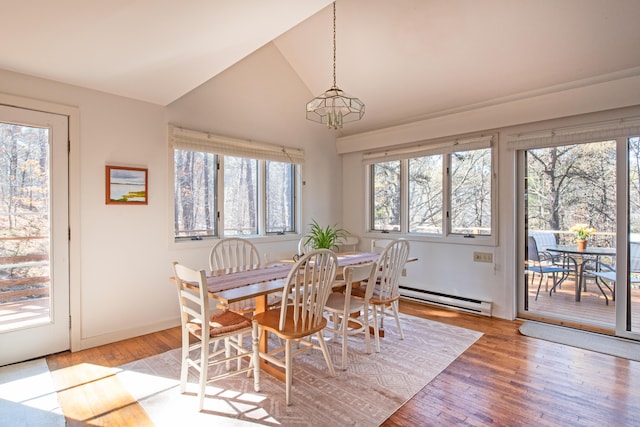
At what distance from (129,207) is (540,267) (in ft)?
14.1

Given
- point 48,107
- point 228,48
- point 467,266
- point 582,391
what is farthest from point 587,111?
point 48,107

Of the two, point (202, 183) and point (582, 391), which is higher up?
point (202, 183)

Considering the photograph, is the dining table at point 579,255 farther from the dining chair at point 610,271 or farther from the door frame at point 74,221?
the door frame at point 74,221

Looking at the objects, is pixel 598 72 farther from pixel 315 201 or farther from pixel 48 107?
pixel 48 107

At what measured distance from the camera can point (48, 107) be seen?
8.99 feet

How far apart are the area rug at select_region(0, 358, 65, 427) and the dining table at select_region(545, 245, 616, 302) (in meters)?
4.42

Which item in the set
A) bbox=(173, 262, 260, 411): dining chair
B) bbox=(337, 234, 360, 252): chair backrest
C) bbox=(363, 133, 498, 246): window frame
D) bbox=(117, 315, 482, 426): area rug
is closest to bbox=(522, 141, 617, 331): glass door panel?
bbox=(363, 133, 498, 246): window frame

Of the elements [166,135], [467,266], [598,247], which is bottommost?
[467,266]

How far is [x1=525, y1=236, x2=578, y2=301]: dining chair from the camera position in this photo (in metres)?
3.59

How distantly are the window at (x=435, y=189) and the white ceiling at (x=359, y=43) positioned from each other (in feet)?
1.85

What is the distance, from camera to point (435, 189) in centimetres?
443

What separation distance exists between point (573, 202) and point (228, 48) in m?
3.65

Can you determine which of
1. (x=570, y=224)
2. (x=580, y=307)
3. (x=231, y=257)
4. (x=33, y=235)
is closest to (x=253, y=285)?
(x=231, y=257)

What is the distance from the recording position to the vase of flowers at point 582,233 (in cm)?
337
